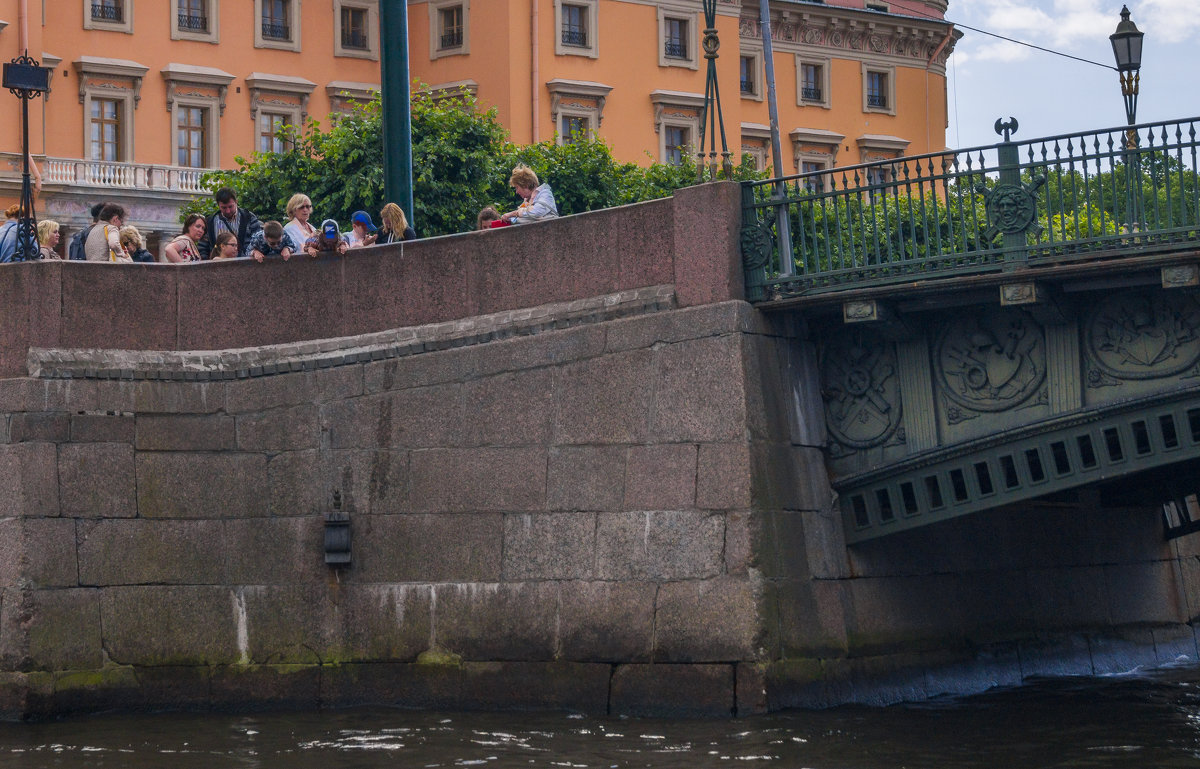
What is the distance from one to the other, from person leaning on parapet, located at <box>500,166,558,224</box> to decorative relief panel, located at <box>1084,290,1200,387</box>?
4471mm

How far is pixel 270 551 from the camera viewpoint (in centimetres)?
1628

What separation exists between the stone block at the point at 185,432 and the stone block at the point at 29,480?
2.34 feet

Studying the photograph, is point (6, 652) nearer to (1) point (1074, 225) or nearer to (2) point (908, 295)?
(2) point (908, 295)

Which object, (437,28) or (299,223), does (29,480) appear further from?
(437,28)

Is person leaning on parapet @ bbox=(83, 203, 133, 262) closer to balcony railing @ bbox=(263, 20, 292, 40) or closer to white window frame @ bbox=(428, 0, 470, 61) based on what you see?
white window frame @ bbox=(428, 0, 470, 61)

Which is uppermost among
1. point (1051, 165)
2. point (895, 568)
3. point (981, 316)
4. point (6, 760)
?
point (1051, 165)

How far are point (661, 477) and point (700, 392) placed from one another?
26.9 inches

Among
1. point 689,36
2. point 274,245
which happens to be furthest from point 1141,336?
point 689,36

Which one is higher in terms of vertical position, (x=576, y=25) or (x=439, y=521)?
(x=576, y=25)

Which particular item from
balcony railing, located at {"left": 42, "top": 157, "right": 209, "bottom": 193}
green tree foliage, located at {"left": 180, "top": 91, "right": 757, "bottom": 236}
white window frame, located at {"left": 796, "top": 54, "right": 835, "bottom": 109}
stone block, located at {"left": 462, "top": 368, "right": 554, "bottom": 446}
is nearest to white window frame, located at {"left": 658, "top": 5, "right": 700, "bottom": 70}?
white window frame, located at {"left": 796, "top": 54, "right": 835, "bottom": 109}

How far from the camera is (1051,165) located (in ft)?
48.0

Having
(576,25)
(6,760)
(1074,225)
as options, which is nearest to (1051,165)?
(1074,225)

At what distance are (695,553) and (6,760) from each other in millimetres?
4917

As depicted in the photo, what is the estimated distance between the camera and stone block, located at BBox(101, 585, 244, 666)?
15.9 metres
